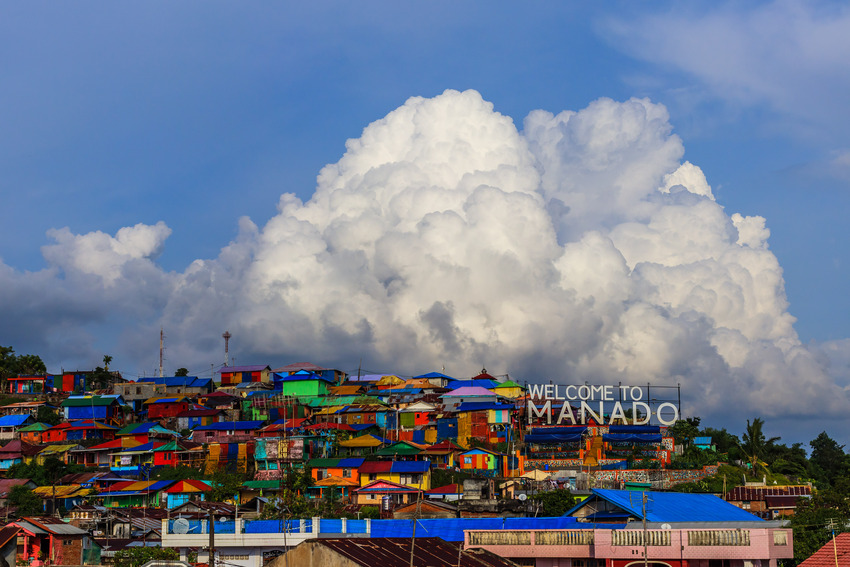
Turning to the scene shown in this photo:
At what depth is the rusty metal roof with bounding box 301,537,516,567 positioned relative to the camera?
33550mm

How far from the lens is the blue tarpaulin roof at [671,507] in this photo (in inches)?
1952

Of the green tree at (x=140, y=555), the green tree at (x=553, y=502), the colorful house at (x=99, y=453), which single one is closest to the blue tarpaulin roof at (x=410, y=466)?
the green tree at (x=553, y=502)

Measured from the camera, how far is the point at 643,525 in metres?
47.0

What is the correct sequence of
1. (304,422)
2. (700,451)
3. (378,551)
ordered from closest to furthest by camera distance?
(378,551) < (700,451) < (304,422)

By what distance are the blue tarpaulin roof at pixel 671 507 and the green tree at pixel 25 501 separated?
169ft

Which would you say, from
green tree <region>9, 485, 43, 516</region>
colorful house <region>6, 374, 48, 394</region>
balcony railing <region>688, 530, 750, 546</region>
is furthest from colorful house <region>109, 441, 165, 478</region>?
balcony railing <region>688, 530, 750, 546</region>

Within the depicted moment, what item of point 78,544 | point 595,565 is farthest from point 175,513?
point 595,565

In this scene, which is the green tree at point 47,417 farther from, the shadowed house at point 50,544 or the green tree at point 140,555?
the green tree at point 140,555

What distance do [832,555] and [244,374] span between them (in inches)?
3629

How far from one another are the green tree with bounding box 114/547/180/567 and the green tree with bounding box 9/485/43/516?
35.5 metres

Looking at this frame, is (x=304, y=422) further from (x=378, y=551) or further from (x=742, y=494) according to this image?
(x=378, y=551)

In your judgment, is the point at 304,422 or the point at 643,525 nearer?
the point at 643,525

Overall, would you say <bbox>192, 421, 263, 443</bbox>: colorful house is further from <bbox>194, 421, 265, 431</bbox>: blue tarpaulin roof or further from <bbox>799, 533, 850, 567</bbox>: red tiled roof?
<bbox>799, 533, 850, 567</bbox>: red tiled roof

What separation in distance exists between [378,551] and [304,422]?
6372cm
